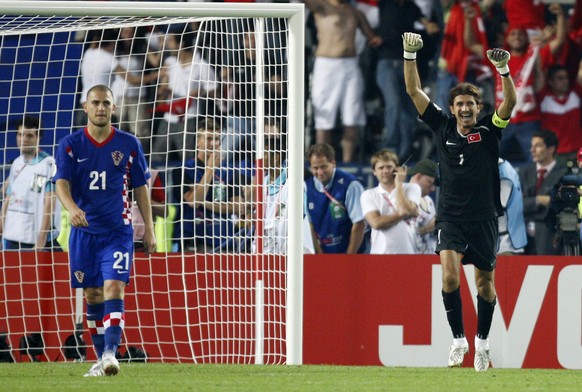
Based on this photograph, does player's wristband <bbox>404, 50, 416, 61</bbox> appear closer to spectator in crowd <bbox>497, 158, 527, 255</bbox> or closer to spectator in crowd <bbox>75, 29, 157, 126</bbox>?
spectator in crowd <bbox>497, 158, 527, 255</bbox>

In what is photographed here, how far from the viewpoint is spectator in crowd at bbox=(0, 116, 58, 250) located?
1036 centimetres

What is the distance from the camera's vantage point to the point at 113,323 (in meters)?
7.48

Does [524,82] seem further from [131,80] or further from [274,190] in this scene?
[131,80]

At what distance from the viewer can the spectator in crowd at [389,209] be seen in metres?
10.9

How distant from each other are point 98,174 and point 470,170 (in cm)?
262

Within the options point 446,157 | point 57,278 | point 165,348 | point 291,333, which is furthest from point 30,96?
point 446,157

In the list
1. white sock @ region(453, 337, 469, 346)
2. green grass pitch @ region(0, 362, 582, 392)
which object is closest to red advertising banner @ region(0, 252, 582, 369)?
green grass pitch @ region(0, 362, 582, 392)

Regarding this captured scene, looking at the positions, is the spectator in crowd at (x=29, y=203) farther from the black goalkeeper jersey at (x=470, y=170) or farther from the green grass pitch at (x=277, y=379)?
the black goalkeeper jersey at (x=470, y=170)

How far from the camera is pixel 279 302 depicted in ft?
31.9

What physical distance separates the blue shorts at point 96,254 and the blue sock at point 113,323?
0.17m

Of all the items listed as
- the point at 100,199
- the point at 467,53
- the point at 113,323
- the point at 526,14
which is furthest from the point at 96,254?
the point at 526,14

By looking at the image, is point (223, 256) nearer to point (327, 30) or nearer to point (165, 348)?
point (165, 348)

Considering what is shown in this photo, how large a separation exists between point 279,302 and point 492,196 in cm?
219

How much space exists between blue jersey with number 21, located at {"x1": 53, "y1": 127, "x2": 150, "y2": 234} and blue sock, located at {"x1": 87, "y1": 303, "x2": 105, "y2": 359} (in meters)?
0.55
